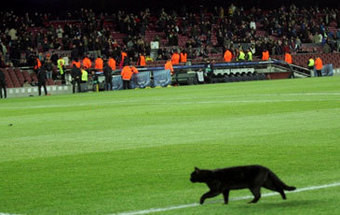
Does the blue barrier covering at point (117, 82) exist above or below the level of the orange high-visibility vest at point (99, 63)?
below

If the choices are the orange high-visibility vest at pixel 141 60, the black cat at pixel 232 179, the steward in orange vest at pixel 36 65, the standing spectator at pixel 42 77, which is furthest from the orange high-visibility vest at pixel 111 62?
the black cat at pixel 232 179

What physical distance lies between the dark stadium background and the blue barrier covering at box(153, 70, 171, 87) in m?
18.6

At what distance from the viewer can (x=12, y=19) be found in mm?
55906

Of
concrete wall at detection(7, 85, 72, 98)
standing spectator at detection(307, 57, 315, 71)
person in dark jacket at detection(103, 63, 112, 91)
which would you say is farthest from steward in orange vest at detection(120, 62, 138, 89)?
standing spectator at detection(307, 57, 315, 71)

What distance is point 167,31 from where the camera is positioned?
64.0m

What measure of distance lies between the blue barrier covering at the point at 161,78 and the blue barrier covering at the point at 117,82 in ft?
A: 7.04

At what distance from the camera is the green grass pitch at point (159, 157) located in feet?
26.6

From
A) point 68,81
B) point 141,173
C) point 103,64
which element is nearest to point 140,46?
point 103,64

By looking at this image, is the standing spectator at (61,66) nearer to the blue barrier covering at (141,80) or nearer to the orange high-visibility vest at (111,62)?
the orange high-visibility vest at (111,62)

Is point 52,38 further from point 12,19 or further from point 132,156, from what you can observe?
point 132,156

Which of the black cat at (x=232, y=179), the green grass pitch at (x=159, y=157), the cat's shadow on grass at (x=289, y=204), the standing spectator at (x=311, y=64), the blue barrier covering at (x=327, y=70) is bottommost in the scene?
the blue barrier covering at (x=327, y=70)

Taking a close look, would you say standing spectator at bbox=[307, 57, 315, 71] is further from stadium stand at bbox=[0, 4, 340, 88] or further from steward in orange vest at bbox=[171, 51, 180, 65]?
steward in orange vest at bbox=[171, 51, 180, 65]

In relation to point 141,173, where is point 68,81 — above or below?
below

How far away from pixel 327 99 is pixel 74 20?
40.3 metres
